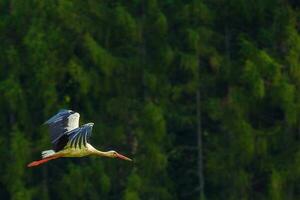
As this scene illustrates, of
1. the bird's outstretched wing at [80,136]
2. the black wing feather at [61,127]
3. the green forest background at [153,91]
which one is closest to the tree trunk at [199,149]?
the green forest background at [153,91]

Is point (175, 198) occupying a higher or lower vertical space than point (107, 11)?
lower

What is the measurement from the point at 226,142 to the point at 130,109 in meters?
1.70

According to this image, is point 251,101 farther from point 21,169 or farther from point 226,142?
point 21,169

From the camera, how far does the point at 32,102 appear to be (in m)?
30.5

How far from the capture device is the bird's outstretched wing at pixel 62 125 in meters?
19.4

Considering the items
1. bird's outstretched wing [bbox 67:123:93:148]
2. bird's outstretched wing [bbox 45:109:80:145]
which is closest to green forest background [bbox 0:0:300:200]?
bird's outstretched wing [bbox 45:109:80:145]

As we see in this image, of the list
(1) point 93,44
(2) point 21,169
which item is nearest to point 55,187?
(2) point 21,169

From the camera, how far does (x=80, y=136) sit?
61.9ft

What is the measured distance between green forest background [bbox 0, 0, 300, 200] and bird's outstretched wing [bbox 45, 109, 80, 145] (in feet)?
32.5

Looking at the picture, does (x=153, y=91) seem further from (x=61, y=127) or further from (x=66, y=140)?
(x=66, y=140)

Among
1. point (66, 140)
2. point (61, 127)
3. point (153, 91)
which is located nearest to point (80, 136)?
point (66, 140)

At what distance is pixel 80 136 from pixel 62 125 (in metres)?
0.79

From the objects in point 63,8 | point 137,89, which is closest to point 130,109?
point 137,89

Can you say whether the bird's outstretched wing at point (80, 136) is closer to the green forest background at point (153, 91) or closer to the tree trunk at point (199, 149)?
the green forest background at point (153, 91)
